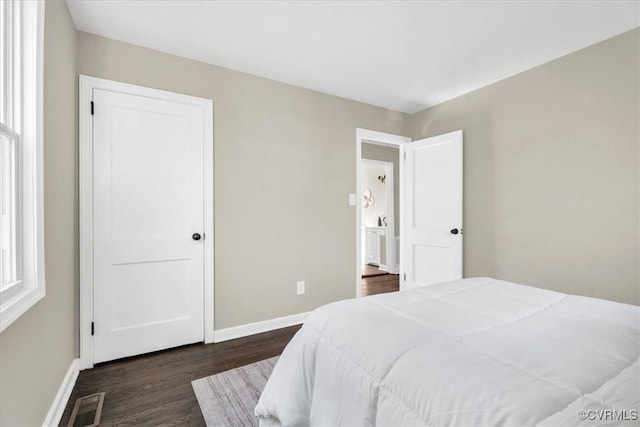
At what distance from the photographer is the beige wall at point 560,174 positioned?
225cm

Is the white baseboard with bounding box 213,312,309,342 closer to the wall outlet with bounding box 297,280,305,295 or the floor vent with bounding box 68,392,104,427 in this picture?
the wall outlet with bounding box 297,280,305,295

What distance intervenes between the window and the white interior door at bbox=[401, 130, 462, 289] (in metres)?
3.30

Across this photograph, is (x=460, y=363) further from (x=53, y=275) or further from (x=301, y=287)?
(x=301, y=287)

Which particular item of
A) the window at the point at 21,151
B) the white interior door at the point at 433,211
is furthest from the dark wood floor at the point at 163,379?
the white interior door at the point at 433,211

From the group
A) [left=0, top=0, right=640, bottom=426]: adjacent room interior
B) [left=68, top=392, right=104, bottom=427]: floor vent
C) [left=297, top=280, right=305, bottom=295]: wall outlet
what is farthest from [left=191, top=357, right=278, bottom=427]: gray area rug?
[left=297, top=280, right=305, bottom=295]: wall outlet

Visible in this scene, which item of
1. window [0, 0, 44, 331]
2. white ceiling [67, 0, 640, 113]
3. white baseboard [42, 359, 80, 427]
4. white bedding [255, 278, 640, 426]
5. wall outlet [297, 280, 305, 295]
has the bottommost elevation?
white baseboard [42, 359, 80, 427]

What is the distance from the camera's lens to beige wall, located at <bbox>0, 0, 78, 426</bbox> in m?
1.16

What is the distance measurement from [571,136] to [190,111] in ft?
10.3

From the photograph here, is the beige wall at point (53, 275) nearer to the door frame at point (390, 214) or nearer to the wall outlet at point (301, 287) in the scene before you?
the wall outlet at point (301, 287)

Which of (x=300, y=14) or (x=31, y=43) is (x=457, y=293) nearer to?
(x=300, y=14)

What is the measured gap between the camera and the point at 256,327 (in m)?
2.85

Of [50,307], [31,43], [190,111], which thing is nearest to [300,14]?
[190,111]

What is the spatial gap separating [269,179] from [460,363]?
2366 mm

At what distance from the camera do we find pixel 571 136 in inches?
99.4
